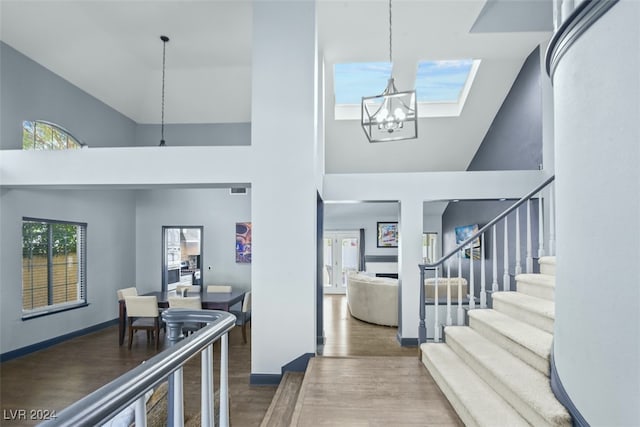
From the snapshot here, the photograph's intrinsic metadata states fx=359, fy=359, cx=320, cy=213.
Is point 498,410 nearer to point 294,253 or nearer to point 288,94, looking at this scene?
point 294,253

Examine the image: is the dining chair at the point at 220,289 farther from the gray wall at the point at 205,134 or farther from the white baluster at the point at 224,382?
the white baluster at the point at 224,382

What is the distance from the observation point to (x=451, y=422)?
2.51 meters

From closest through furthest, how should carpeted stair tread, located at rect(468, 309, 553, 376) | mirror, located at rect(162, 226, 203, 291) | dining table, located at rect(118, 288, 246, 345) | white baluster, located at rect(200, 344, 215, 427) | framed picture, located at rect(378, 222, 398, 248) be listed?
1. white baluster, located at rect(200, 344, 215, 427)
2. carpeted stair tread, located at rect(468, 309, 553, 376)
3. dining table, located at rect(118, 288, 246, 345)
4. mirror, located at rect(162, 226, 203, 291)
5. framed picture, located at rect(378, 222, 398, 248)

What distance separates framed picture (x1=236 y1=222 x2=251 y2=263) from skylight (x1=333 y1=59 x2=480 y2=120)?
2916 millimetres

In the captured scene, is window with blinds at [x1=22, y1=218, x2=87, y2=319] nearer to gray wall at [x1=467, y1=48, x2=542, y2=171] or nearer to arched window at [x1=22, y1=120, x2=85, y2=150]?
arched window at [x1=22, y1=120, x2=85, y2=150]

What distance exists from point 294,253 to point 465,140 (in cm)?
491

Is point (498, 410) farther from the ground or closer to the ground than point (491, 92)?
closer to the ground

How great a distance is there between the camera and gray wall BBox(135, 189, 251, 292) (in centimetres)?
754

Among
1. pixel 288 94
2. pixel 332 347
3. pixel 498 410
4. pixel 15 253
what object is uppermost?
pixel 288 94

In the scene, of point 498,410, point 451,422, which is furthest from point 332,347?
point 498,410

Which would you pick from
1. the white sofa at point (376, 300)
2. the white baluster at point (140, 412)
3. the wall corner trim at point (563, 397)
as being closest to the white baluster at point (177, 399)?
the white baluster at point (140, 412)

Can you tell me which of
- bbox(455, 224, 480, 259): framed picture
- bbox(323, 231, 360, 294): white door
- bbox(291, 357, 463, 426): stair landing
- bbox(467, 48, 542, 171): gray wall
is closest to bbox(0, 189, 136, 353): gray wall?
bbox(291, 357, 463, 426): stair landing

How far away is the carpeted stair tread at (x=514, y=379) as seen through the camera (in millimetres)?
1896

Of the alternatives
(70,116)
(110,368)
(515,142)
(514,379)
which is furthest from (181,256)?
(514,379)
